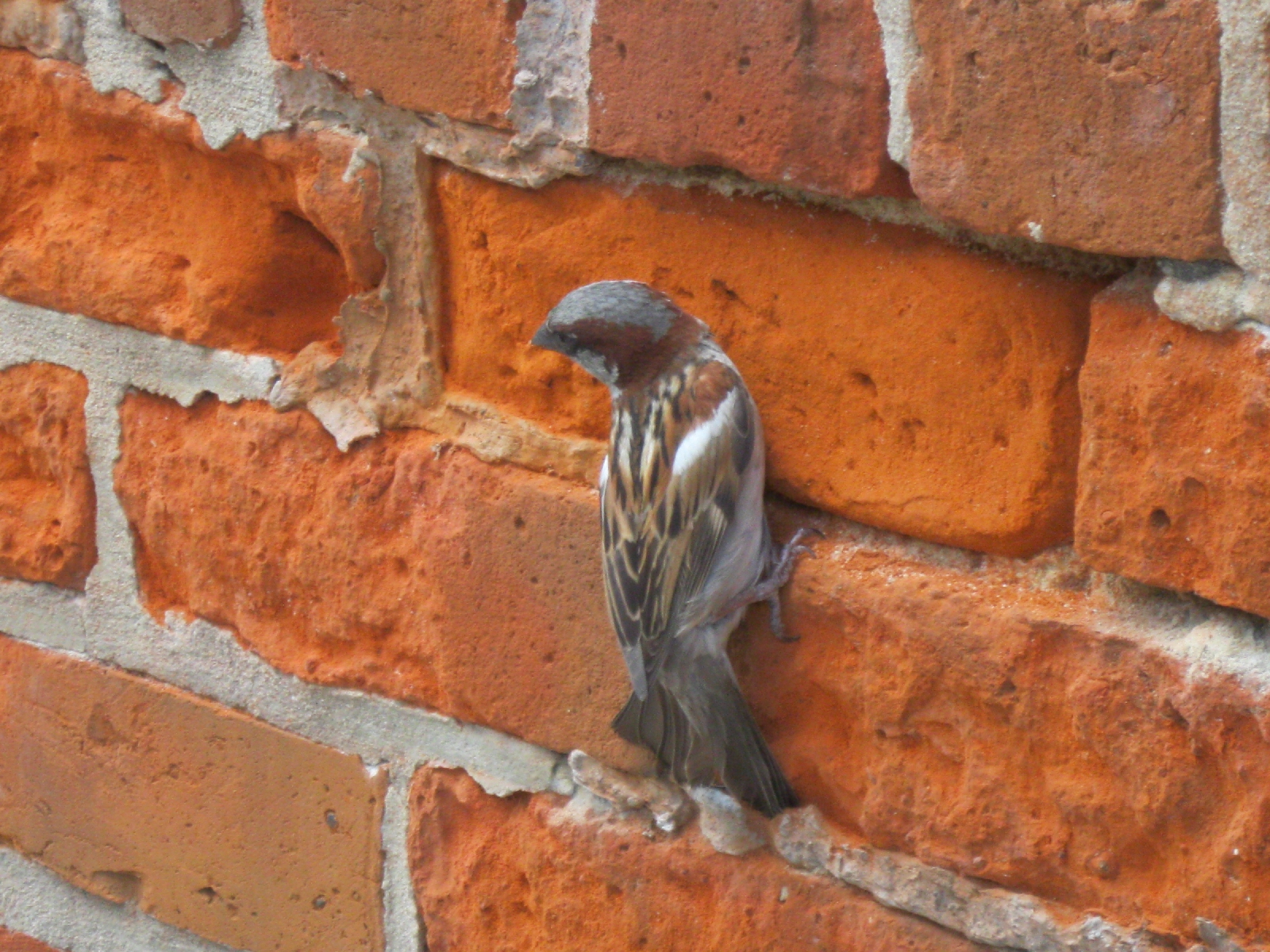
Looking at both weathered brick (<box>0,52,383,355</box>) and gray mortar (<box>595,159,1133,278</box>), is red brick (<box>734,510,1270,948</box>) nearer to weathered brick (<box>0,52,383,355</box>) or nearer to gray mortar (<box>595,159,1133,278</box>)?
gray mortar (<box>595,159,1133,278</box>)

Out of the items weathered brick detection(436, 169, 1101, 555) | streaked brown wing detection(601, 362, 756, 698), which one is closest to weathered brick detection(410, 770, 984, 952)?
streaked brown wing detection(601, 362, 756, 698)

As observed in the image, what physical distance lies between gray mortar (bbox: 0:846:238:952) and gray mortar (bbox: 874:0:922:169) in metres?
1.13

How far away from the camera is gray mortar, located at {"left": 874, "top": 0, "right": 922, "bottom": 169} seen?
992mm

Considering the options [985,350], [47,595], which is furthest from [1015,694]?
[47,595]

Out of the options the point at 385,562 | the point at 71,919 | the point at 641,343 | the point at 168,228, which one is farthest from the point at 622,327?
the point at 71,919

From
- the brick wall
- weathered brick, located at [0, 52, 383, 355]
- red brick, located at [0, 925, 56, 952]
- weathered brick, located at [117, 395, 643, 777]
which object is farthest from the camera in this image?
red brick, located at [0, 925, 56, 952]

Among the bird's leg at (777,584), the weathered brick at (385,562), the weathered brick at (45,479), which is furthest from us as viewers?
the weathered brick at (45,479)

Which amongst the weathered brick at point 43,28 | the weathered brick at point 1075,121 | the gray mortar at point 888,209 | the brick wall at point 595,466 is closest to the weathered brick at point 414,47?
the brick wall at point 595,466

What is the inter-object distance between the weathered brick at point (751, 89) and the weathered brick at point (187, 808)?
0.69 metres

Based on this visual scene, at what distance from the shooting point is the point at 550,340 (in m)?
1.22

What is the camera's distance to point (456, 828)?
1.42 meters

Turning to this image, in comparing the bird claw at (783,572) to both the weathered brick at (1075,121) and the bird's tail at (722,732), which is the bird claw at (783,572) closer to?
the bird's tail at (722,732)

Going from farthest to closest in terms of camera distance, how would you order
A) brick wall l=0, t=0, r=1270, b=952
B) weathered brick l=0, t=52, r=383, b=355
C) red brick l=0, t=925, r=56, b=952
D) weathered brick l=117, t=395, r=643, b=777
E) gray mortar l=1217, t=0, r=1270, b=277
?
red brick l=0, t=925, r=56, b=952
weathered brick l=0, t=52, r=383, b=355
weathered brick l=117, t=395, r=643, b=777
brick wall l=0, t=0, r=1270, b=952
gray mortar l=1217, t=0, r=1270, b=277

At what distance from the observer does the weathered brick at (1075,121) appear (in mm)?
875
